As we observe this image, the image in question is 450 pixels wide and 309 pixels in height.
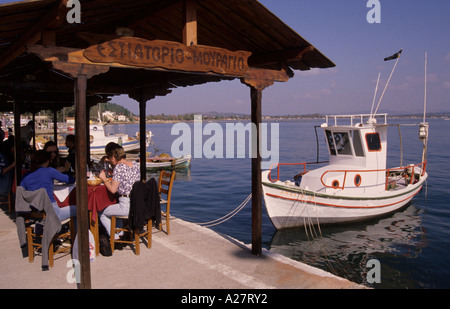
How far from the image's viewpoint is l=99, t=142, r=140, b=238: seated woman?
19.0 ft

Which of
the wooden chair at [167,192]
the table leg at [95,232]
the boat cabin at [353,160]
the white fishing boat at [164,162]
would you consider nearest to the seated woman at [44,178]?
the table leg at [95,232]

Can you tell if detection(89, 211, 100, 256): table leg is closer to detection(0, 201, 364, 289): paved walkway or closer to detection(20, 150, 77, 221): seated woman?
detection(0, 201, 364, 289): paved walkway

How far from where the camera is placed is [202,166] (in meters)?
35.1

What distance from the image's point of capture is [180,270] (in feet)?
17.5

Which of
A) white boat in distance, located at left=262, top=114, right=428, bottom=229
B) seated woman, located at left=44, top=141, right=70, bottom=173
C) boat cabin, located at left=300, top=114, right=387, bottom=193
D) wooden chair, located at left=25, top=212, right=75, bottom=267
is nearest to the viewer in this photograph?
wooden chair, located at left=25, top=212, right=75, bottom=267

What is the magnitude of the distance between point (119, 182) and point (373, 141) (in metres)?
10.2

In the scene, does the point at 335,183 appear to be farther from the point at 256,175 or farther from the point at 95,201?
the point at 95,201

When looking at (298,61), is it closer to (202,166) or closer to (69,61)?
(69,61)

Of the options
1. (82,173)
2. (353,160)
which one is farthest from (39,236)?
(353,160)

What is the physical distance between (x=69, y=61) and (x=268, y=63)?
11.4 feet

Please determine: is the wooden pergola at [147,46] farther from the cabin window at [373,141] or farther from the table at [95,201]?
the cabin window at [373,141]

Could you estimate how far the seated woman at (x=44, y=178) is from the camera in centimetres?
533

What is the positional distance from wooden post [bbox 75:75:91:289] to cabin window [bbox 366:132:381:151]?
10975 millimetres

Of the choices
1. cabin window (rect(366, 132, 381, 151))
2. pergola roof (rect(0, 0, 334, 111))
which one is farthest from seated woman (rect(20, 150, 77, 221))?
cabin window (rect(366, 132, 381, 151))
